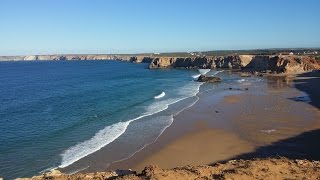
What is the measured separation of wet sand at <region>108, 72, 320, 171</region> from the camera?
23.0m

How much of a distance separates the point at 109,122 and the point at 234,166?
21969mm

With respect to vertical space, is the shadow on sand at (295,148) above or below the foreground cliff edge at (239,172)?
below

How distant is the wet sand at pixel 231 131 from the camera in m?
23.0

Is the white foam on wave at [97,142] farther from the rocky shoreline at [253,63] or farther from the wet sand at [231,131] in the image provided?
the rocky shoreline at [253,63]

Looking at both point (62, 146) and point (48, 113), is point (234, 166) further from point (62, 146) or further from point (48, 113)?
point (48, 113)

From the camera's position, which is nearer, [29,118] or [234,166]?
[234,166]

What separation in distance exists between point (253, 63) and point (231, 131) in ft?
257

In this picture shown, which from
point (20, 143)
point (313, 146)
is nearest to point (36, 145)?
point (20, 143)

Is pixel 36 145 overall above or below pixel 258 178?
below

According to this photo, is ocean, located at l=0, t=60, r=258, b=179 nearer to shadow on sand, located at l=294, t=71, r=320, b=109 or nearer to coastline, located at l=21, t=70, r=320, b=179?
coastline, located at l=21, t=70, r=320, b=179

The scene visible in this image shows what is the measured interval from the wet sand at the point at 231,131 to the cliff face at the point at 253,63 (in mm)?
37856

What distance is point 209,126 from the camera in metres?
32.4

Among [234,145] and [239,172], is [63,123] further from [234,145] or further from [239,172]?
[239,172]

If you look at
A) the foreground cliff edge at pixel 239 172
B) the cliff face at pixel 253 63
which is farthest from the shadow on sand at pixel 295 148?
the cliff face at pixel 253 63
